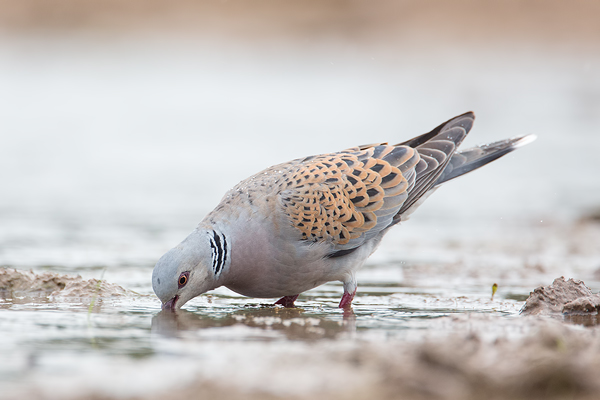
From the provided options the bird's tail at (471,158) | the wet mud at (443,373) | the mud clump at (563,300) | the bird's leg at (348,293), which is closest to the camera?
the wet mud at (443,373)

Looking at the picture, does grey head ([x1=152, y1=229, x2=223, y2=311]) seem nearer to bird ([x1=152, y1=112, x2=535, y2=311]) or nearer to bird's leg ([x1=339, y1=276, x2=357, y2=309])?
bird ([x1=152, y1=112, x2=535, y2=311])

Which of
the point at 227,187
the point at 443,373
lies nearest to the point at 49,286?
the point at 443,373

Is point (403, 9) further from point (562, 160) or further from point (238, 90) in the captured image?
point (562, 160)

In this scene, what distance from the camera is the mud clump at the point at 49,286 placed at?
516 cm

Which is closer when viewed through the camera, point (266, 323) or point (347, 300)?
point (266, 323)

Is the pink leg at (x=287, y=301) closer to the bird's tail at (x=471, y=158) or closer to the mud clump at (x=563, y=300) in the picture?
the mud clump at (x=563, y=300)

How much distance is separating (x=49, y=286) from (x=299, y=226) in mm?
1722

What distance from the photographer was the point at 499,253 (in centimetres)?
782

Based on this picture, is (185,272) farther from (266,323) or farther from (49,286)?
(49,286)

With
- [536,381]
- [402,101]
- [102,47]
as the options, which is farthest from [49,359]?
[102,47]

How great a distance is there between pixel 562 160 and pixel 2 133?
402 inches

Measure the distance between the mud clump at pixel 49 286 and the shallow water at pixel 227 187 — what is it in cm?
3

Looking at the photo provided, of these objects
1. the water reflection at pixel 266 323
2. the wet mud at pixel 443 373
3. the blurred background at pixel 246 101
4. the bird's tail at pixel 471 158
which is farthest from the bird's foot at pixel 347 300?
the blurred background at pixel 246 101

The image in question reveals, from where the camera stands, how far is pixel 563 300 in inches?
189
